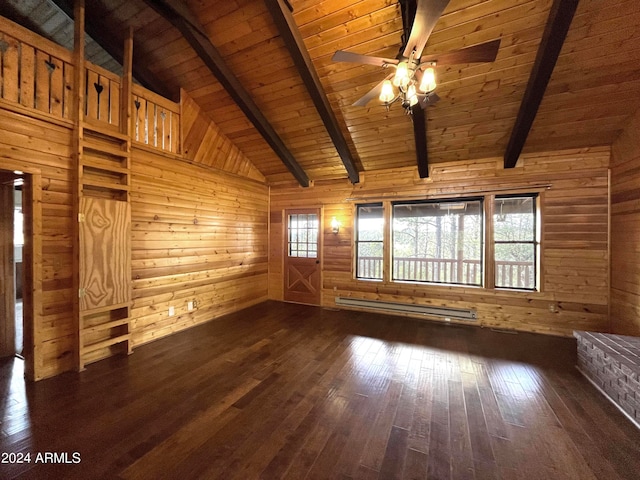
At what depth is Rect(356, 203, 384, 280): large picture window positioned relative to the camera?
5.42 m

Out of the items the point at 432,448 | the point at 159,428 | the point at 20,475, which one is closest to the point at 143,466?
the point at 159,428

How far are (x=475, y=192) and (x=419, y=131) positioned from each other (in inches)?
62.4

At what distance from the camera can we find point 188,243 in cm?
429

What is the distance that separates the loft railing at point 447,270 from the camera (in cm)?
473

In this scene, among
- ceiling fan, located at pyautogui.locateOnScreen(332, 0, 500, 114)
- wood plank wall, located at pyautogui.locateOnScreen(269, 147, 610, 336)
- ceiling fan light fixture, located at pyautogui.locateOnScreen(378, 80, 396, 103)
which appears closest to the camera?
ceiling fan, located at pyautogui.locateOnScreen(332, 0, 500, 114)

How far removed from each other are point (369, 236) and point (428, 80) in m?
3.56

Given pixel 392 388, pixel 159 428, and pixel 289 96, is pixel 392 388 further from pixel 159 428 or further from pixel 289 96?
pixel 289 96

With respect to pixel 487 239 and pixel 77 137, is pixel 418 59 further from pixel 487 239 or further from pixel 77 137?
pixel 77 137

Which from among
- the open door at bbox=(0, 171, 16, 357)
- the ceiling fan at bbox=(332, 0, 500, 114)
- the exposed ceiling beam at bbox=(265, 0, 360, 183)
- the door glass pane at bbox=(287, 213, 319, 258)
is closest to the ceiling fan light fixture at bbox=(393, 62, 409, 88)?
the ceiling fan at bbox=(332, 0, 500, 114)

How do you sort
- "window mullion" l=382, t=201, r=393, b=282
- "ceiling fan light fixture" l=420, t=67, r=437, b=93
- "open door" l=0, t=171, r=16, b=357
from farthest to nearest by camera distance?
"window mullion" l=382, t=201, r=393, b=282, "open door" l=0, t=171, r=16, b=357, "ceiling fan light fixture" l=420, t=67, r=437, b=93

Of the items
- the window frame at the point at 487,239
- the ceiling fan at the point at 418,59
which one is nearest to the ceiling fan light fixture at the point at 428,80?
the ceiling fan at the point at 418,59

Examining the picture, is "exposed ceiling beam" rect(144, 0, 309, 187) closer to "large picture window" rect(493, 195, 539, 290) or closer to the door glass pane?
the door glass pane

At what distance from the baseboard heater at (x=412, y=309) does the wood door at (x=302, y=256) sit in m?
0.74

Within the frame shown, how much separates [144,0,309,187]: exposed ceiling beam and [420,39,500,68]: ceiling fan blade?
2.72 m
